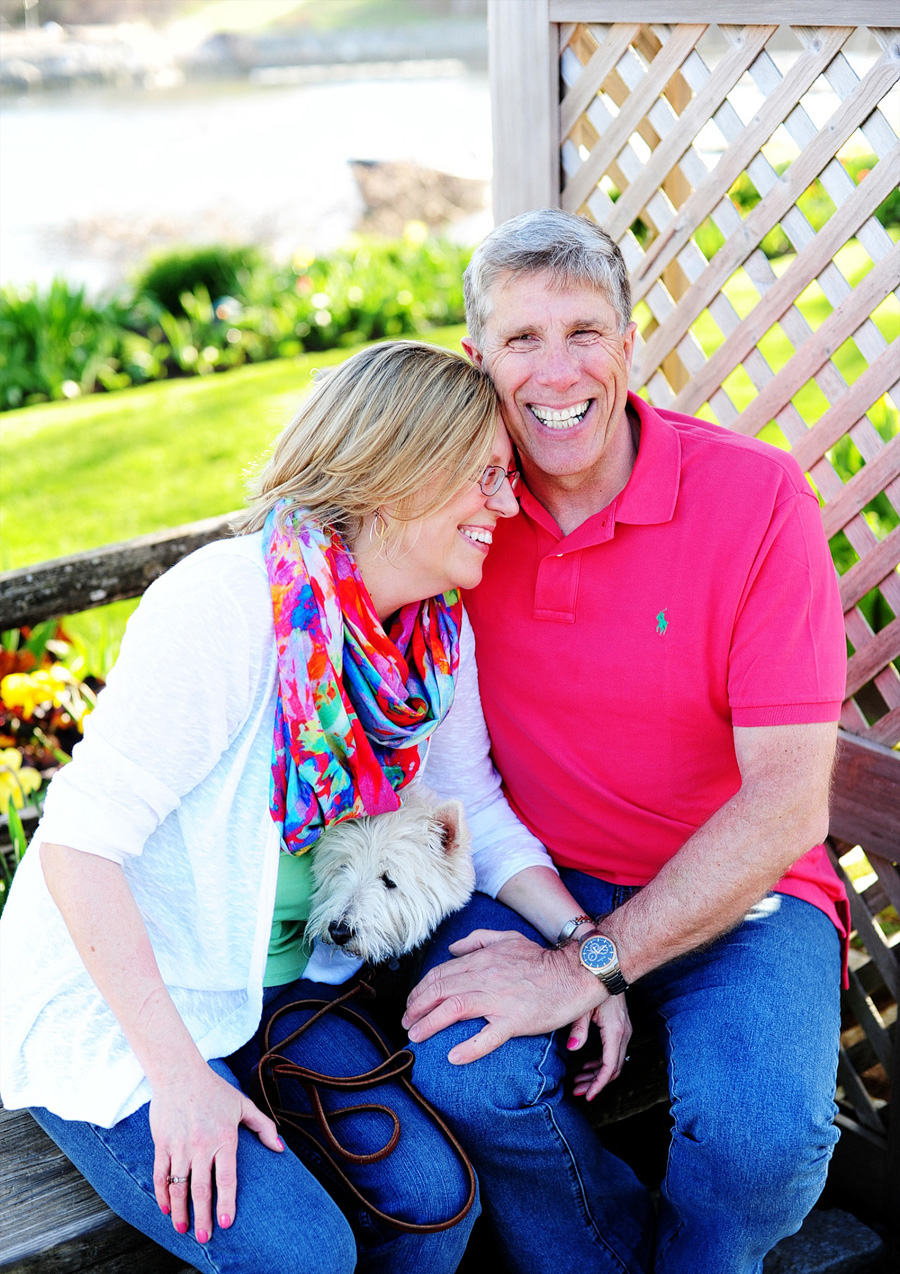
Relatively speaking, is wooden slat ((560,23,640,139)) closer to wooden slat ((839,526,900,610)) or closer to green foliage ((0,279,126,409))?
wooden slat ((839,526,900,610))

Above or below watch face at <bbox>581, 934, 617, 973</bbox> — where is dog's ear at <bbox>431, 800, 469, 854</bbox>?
above

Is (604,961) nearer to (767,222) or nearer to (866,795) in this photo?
(866,795)

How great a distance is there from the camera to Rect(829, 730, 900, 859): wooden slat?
2.42 metres

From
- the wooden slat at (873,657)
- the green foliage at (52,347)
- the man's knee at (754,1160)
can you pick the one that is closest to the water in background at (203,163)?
the green foliage at (52,347)

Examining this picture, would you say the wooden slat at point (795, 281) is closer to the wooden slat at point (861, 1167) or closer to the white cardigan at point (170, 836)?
the white cardigan at point (170, 836)

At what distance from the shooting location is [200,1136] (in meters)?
1.74

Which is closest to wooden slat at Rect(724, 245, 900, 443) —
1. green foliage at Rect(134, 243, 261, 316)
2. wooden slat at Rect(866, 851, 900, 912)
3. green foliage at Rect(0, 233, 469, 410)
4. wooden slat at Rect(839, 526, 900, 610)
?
wooden slat at Rect(839, 526, 900, 610)

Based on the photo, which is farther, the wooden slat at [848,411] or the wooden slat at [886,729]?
the wooden slat at [886,729]

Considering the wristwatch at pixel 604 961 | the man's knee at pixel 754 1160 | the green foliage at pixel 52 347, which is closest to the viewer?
the man's knee at pixel 754 1160

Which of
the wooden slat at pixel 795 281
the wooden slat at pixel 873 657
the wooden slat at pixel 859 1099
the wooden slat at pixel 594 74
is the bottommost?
the wooden slat at pixel 859 1099

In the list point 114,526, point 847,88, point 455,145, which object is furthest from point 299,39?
point 847,88

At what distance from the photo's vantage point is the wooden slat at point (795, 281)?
225cm

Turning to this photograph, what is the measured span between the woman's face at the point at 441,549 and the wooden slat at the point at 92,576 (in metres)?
1.34

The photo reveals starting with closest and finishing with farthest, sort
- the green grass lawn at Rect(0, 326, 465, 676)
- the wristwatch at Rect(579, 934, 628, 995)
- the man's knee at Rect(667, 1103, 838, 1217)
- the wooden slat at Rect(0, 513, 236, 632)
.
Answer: the man's knee at Rect(667, 1103, 838, 1217), the wristwatch at Rect(579, 934, 628, 995), the wooden slat at Rect(0, 513, 236, 632), the green grass lawn at Rect(0, 326, 465, 676)
